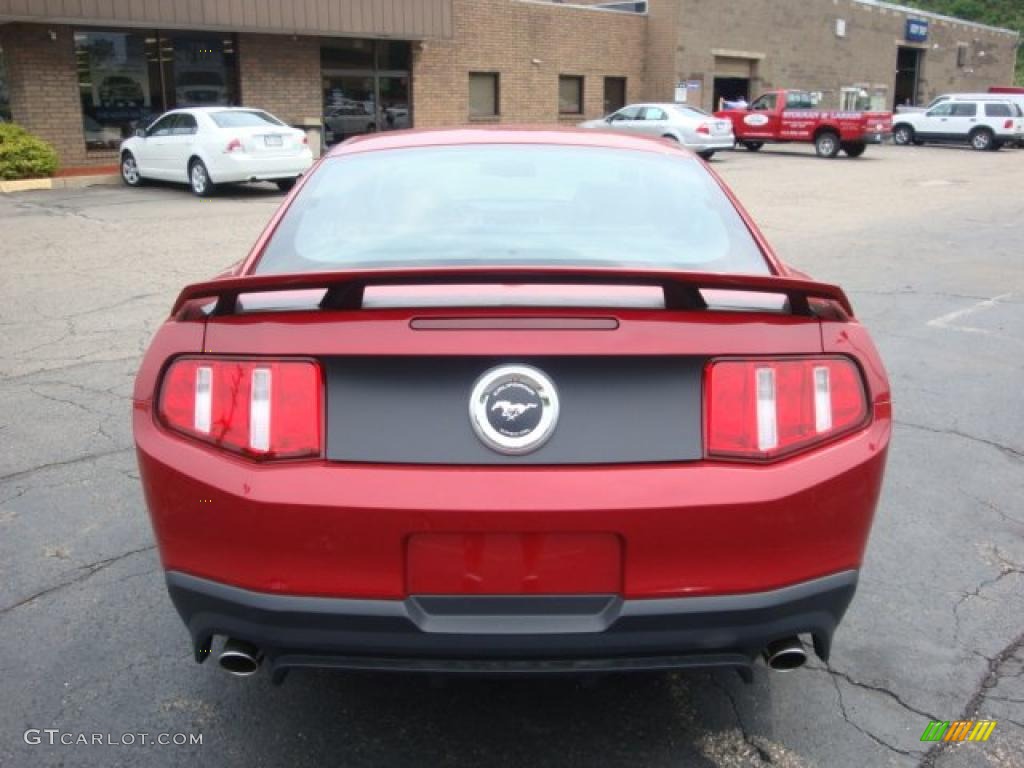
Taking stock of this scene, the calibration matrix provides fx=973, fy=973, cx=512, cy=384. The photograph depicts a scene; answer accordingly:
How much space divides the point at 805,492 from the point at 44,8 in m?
20.0

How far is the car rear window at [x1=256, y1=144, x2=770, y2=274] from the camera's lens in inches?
117

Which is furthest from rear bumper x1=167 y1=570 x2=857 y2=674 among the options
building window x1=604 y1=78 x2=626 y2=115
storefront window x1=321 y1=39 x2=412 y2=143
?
building window x1=604 y1=78 x2=626 y2=115

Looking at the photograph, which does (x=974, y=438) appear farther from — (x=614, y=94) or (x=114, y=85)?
(x=614, y=94)

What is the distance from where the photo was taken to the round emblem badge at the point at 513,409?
2195 mm

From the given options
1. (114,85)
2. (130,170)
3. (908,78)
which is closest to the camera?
(130,170)

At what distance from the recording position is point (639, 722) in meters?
2.82

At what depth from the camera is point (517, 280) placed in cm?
223

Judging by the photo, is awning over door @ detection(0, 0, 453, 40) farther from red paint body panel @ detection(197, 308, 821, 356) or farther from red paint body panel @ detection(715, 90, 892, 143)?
red paint body panel @ detection(197, 308, 821, 356)

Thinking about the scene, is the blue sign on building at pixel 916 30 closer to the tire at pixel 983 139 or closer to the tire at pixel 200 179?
the tire at pixel 983 139

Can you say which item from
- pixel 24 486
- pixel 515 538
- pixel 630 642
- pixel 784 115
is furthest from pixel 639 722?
pixel 784 115

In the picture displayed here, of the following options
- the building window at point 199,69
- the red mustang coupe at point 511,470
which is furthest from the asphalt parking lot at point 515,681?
the building window at point 199,69

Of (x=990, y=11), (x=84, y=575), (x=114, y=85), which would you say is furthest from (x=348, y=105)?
(x=990, y=11)

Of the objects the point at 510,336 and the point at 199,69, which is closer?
the point at 510,336

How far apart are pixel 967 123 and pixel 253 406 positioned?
36.6 m
